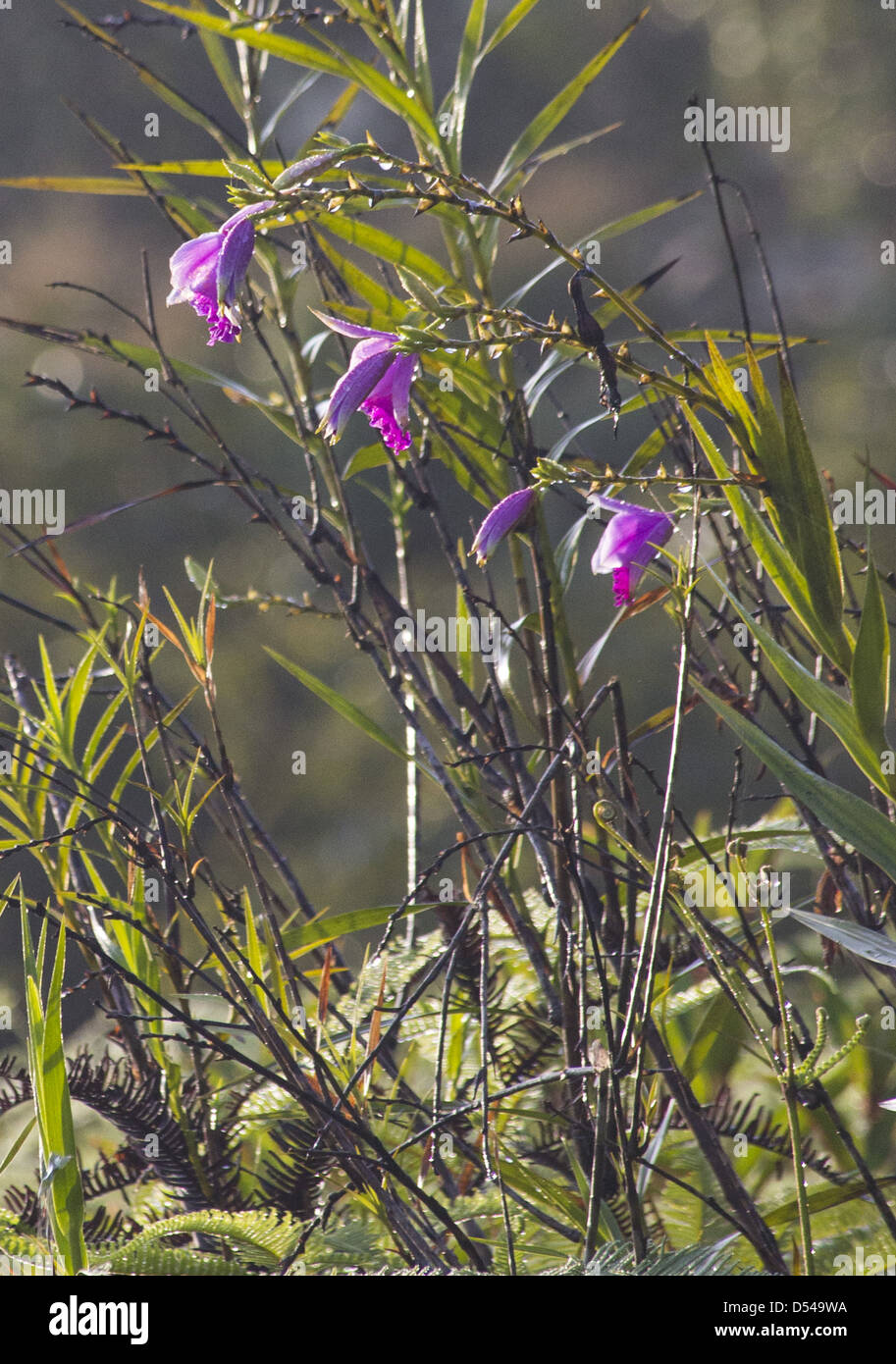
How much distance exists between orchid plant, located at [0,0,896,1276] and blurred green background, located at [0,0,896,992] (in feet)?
7.44

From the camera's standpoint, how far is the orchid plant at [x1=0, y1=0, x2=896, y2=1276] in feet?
1.42

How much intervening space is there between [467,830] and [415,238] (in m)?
2.95

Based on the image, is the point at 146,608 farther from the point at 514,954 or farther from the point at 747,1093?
the point at 747,1093

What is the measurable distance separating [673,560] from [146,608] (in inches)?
9.9

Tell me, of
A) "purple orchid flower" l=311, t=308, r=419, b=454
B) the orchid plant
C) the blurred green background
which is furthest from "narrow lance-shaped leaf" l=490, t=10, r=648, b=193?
the blurred green background

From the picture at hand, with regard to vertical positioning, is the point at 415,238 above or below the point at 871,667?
above

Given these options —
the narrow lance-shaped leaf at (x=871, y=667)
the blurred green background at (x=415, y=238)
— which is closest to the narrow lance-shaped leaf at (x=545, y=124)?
the narrow lance-shaped leaf at (x=871, y=667)

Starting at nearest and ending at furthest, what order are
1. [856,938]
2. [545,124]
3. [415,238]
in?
[856,938] < [545,124] < [415,238]

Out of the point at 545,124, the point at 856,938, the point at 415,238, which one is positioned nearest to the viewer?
the point at 856,938

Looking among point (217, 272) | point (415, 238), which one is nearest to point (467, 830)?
point (217, 272)

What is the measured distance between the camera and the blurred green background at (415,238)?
3102mm

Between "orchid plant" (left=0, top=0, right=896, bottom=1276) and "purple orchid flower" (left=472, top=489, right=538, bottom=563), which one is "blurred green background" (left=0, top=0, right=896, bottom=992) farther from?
"purple orchid flower" (left=472, top=489, right=538, bottom=563)

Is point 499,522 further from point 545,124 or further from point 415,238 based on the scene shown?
point 415,238

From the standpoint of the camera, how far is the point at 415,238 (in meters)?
3.24
